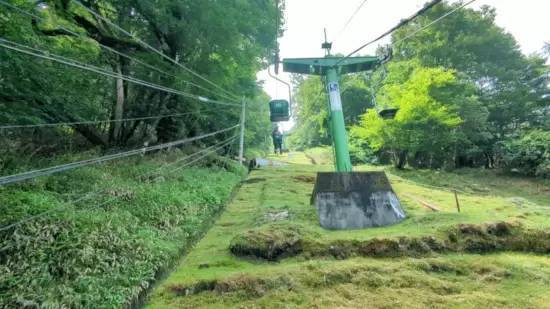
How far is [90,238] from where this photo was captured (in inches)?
128

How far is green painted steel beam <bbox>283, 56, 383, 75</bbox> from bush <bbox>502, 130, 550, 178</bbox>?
33.6ft

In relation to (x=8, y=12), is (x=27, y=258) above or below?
below

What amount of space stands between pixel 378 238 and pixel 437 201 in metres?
4.13

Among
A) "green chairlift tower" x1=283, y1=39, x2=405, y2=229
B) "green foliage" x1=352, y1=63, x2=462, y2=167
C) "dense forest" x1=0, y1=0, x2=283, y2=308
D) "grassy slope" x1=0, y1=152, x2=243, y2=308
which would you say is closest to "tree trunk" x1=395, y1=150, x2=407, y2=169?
"green foliage" x1=352, y1=63, x2=462, y2=167

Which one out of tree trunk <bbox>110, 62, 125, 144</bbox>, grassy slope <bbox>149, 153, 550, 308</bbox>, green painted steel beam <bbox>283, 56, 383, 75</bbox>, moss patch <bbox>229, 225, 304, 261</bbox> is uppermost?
green painted steel beam <bbox>283, 56, 383, 75</bbox>

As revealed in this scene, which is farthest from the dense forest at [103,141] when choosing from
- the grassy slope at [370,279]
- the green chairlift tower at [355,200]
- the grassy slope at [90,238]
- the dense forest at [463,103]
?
the dense forest at [463,103]

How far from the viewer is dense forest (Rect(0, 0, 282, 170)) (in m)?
4.66

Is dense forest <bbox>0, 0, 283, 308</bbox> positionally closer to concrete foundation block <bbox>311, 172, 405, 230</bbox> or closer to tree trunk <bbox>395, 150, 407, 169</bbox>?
concrete foundation block <bbox>311, 172, 405, 230</bbox>

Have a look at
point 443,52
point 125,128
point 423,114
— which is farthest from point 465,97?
point 125,128

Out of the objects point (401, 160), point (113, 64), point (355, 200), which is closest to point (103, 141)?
point (113, 64)

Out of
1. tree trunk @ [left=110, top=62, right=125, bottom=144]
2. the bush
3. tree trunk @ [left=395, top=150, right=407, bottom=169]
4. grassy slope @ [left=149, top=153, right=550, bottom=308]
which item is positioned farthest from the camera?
tree trunk @ [left=395, top=150, right=407, bottom=169]

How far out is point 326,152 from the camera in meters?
24.0

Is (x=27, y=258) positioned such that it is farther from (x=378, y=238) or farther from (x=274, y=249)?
(x=378, y=238)

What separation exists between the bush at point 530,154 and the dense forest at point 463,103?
0.11 ft
